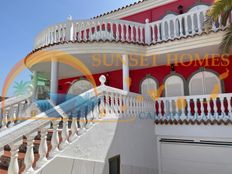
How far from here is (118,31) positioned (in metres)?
8.05

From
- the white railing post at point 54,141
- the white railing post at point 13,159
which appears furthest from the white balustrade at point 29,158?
the white railing post at point 54,141

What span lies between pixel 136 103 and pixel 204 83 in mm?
4122

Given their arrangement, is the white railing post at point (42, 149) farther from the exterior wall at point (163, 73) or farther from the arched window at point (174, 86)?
the exterior wall at point (163, 73)

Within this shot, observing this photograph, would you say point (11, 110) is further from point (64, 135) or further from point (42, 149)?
point (42, 149)

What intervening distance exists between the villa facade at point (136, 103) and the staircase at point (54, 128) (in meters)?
0.02

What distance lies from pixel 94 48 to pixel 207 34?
4.34 m

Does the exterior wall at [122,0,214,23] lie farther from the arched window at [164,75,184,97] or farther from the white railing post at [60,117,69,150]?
the white railing post at [60,117,69,150]

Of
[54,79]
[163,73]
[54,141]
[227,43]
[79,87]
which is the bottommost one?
[54,141]

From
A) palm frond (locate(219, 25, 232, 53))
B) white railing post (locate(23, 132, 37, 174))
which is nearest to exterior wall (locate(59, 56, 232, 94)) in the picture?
palm frond (locate(219, 25, 232, 53))

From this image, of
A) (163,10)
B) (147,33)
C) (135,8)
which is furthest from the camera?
(135,8)

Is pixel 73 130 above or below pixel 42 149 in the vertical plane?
above

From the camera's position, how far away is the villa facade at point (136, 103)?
364cm

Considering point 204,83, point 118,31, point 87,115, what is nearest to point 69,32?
point 118,31

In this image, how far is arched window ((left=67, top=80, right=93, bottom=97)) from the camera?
1187 centimetres
